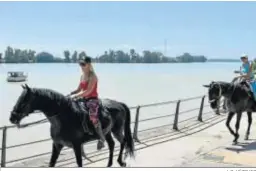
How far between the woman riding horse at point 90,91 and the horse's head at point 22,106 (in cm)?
96

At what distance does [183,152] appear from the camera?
33.7 ft

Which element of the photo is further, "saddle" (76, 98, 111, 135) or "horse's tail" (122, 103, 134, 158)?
"horse's tail" (122, 103, 134, 158)

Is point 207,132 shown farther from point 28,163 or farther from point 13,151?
point 13,151

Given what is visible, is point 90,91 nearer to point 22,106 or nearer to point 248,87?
point 22,106

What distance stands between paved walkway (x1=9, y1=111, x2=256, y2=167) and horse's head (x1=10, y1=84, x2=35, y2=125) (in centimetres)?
249

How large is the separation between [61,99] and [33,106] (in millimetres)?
522

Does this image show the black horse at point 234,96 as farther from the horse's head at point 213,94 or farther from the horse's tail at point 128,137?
the horse's tail at point 128,137

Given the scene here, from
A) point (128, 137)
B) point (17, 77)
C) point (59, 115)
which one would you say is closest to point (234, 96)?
point (128, 137)

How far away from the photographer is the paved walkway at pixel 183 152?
8883 mm

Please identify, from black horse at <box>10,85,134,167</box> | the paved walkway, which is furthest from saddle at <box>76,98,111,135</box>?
the paved walkway

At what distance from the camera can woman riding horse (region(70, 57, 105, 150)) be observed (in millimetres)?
7213

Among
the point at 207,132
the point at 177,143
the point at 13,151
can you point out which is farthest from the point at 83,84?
the point at 13,151

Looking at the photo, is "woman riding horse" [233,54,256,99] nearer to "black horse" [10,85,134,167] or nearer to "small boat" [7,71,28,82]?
"black horse" [10,85,134,167]

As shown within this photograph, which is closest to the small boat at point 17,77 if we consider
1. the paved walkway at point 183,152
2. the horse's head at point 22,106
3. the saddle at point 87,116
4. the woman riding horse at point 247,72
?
the paved walkway at point 183,152
